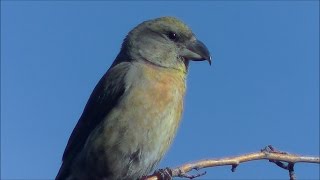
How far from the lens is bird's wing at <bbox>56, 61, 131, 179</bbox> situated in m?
4.68

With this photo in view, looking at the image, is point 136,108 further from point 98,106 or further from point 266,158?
point 266,158

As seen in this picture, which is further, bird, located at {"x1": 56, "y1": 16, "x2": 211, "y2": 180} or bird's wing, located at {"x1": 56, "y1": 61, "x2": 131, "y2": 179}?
bird's wing, located at {"x1": 56, "y1": 61, "x2": 131, "y2": 179}

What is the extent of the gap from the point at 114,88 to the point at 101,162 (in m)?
0.74

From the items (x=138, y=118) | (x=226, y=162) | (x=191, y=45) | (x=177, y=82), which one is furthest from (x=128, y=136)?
(x=226, y=162)

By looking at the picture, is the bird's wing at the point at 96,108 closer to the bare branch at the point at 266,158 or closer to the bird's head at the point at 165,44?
the bird's head at the point at 165,44

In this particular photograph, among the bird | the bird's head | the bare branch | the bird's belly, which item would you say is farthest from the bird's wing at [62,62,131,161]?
the bare branch

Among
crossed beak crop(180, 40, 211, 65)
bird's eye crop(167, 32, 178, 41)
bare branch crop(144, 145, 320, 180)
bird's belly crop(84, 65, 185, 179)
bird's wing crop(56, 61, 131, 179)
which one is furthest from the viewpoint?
bird's eye crop(167, 32, 178, 41)

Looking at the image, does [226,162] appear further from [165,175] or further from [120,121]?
[120,121]

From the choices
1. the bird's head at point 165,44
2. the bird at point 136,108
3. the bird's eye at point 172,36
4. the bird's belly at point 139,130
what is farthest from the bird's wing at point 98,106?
the bird's eye at point 172,36

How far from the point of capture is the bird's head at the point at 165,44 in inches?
193

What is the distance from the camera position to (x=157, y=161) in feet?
14.7

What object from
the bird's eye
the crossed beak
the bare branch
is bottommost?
the bare branch

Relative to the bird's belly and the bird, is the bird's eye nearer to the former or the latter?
the bird

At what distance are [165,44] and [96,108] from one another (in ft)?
3.04
